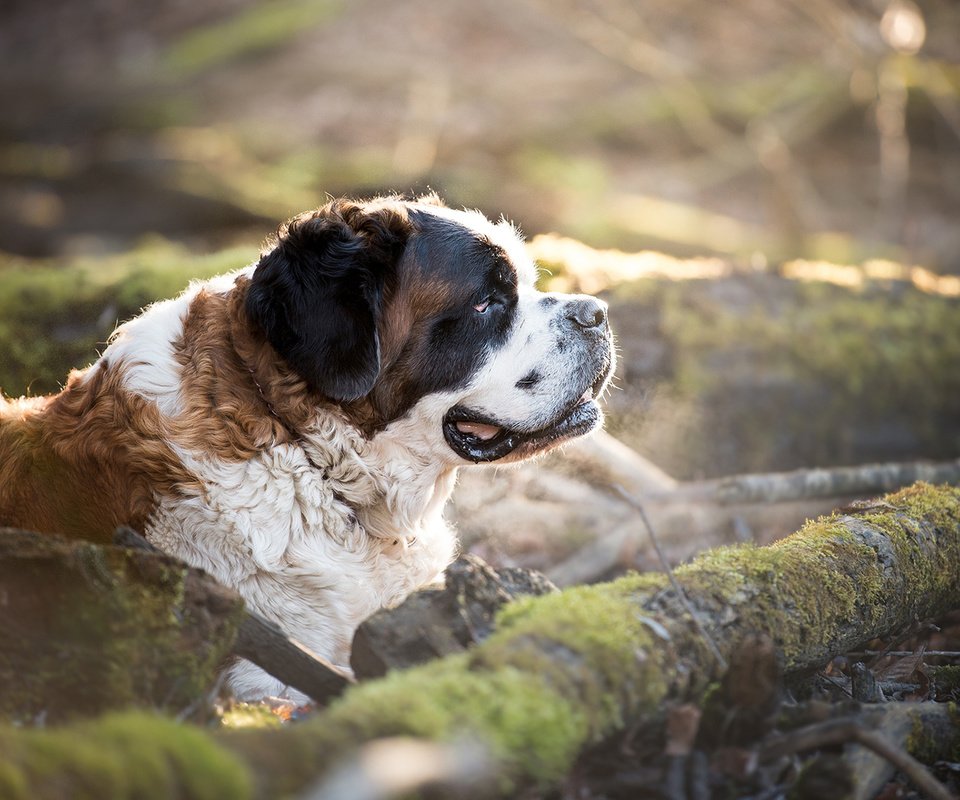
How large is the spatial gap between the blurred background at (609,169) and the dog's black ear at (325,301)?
3.65ft

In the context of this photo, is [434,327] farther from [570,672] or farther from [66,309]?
[66,309]

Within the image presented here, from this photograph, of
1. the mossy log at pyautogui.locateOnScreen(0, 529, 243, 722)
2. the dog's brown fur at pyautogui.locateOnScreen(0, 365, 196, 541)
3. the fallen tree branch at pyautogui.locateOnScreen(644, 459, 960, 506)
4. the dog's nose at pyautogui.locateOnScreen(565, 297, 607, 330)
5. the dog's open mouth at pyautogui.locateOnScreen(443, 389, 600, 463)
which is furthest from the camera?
the fallen tree branch at pyautogui.locateOnScreen(644, 459, 960, 506)

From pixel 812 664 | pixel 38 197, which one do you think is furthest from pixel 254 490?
pixel 38 197

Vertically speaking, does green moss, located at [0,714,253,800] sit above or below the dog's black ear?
below

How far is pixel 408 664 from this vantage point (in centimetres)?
244

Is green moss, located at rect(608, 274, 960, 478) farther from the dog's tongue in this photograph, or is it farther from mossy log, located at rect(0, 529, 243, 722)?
mossy log, located at rect(0, 529, 243, 722)

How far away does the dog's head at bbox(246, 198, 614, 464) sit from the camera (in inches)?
137

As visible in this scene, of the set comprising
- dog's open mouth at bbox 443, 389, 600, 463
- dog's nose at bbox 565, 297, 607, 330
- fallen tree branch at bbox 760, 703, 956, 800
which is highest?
dog's nose at bbox 565, 297, 607, 330

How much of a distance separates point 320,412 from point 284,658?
1.19m

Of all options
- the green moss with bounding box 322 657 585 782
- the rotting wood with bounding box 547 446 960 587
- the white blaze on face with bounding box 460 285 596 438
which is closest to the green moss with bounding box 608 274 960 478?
the rotting wood with bounding box 547 446 960 587

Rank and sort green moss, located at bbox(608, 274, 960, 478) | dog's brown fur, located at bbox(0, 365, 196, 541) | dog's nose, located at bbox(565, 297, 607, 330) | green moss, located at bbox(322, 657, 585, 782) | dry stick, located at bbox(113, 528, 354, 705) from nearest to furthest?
1. green moss, located at bbox(322, 657, 585, 782)
2. dry stick, located at bbox(113, 528, 354, 705)
3. dog's brown fur, located at bbox(0, 365, 196, 541)
4. dog's nose, located at bbox(565, 297, 607, 330)
5. green moss, located at bbox(608, 274, 960, 478)

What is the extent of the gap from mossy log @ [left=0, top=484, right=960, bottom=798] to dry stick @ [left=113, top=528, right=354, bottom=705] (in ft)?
0.86

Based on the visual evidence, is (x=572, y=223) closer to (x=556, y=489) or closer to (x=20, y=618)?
(x=556, y=489)

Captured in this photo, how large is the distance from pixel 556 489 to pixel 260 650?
348cm
